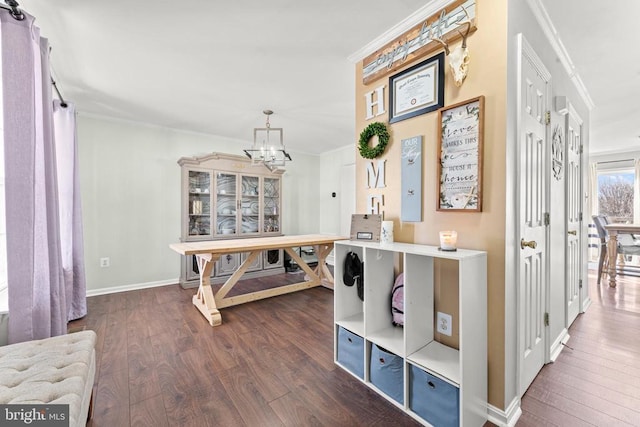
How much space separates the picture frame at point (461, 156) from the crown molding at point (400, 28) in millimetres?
635

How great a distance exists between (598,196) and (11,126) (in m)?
8.08

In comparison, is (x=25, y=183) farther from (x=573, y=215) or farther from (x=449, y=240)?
(x=573, y=215)

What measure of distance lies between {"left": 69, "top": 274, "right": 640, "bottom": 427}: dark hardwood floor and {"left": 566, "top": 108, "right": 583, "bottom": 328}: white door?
290 mm

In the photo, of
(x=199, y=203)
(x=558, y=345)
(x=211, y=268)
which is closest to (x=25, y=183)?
(x=211, y=268)

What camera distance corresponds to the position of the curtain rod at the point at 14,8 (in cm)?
137

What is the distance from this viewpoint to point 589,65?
89.8 inches

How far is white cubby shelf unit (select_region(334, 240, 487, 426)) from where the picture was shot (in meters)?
1.30

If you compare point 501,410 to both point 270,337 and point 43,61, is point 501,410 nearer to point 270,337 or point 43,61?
point 270,337

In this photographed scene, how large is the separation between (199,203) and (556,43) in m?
4.33

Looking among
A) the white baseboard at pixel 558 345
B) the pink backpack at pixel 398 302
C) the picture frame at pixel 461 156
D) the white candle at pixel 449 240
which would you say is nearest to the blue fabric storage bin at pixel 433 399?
the pink backpack at pixel 398 302

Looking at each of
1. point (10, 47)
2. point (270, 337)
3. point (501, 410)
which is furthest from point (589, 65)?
point (10, 47)

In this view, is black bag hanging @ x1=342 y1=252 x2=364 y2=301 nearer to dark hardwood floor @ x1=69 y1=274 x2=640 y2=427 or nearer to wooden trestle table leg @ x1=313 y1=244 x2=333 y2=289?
dark hardwood floor @ x1=69 y1=274 x2=640 y2=427

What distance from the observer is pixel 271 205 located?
4.91 m

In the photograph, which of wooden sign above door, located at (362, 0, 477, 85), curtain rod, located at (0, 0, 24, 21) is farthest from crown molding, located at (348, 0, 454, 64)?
curtain rod, located at (0, 0, 24, 21)
